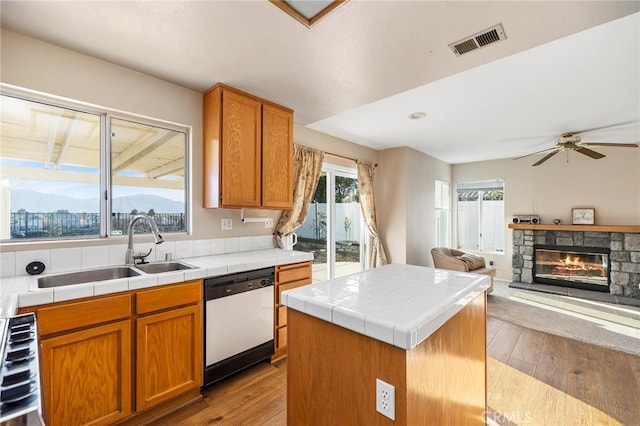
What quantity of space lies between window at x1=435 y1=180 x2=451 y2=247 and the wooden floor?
346cm

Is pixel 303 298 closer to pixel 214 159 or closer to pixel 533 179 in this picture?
pixel 214 159

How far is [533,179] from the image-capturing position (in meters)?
5.71

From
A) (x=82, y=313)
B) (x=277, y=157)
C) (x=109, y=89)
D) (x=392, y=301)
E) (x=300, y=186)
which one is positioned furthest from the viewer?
(x=300, y=186)

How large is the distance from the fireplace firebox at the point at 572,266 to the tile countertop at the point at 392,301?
17.2 feet

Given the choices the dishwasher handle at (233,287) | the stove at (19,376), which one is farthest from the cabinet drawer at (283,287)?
the stove at (19,376)

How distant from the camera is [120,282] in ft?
5.67

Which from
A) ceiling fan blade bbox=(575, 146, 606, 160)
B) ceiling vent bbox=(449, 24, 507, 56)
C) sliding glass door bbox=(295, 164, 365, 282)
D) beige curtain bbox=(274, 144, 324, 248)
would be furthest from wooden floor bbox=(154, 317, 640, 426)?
ceiling vent bbox=(449, 24, 507, 56)

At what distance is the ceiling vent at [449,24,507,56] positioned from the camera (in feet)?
5.61

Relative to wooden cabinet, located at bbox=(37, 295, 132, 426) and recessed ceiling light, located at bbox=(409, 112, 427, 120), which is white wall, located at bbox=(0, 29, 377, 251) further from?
recessed ceiling light, located at bbox=(409, 112, 427, 120)

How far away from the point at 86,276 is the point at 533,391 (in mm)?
3517

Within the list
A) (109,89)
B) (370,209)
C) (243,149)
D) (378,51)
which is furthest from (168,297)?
(370,209)

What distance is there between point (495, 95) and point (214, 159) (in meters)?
2.78

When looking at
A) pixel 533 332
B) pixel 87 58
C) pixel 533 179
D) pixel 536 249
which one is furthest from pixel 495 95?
pixel 536 249

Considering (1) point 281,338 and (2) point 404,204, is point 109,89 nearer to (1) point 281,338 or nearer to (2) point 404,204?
(1) point 281,338
